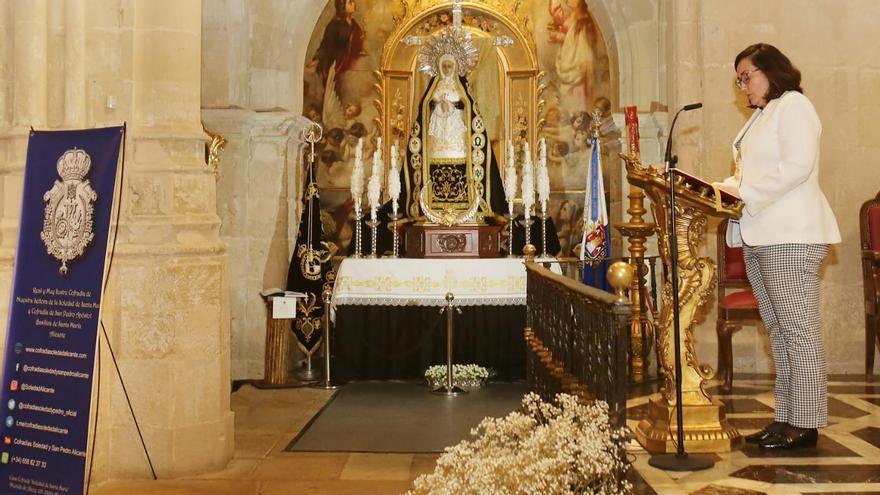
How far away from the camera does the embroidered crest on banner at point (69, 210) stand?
412 cm

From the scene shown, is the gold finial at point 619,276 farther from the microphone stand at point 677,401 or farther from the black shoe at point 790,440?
the black shoe at point 790,440

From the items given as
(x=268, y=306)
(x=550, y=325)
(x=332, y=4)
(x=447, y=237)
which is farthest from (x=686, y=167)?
(x=332, y=4)

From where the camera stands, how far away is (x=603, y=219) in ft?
27.3

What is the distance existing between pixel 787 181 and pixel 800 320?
26.5 inches

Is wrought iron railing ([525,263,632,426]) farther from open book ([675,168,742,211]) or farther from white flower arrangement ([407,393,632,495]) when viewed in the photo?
open book ([675,168,742,211])

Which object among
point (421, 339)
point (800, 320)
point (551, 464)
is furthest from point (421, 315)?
point (551, 464)

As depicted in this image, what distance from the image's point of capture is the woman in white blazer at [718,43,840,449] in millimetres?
4340

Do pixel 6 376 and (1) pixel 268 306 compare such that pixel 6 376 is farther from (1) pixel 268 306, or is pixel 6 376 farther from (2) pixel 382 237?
(2) pixel 382 237

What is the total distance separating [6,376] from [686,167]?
17.7 ft

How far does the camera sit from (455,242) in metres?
8.31

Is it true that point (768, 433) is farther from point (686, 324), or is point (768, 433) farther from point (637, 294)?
A: point (637, 294)

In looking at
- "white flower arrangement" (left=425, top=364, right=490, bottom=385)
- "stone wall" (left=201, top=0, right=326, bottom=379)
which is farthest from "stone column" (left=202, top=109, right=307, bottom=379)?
"white flower arrangement" (left=425, top=364, right=490, bottom=385)

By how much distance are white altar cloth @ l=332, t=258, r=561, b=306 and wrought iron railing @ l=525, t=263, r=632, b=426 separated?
1.98 m

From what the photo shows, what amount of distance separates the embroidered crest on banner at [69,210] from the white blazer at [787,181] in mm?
3051
